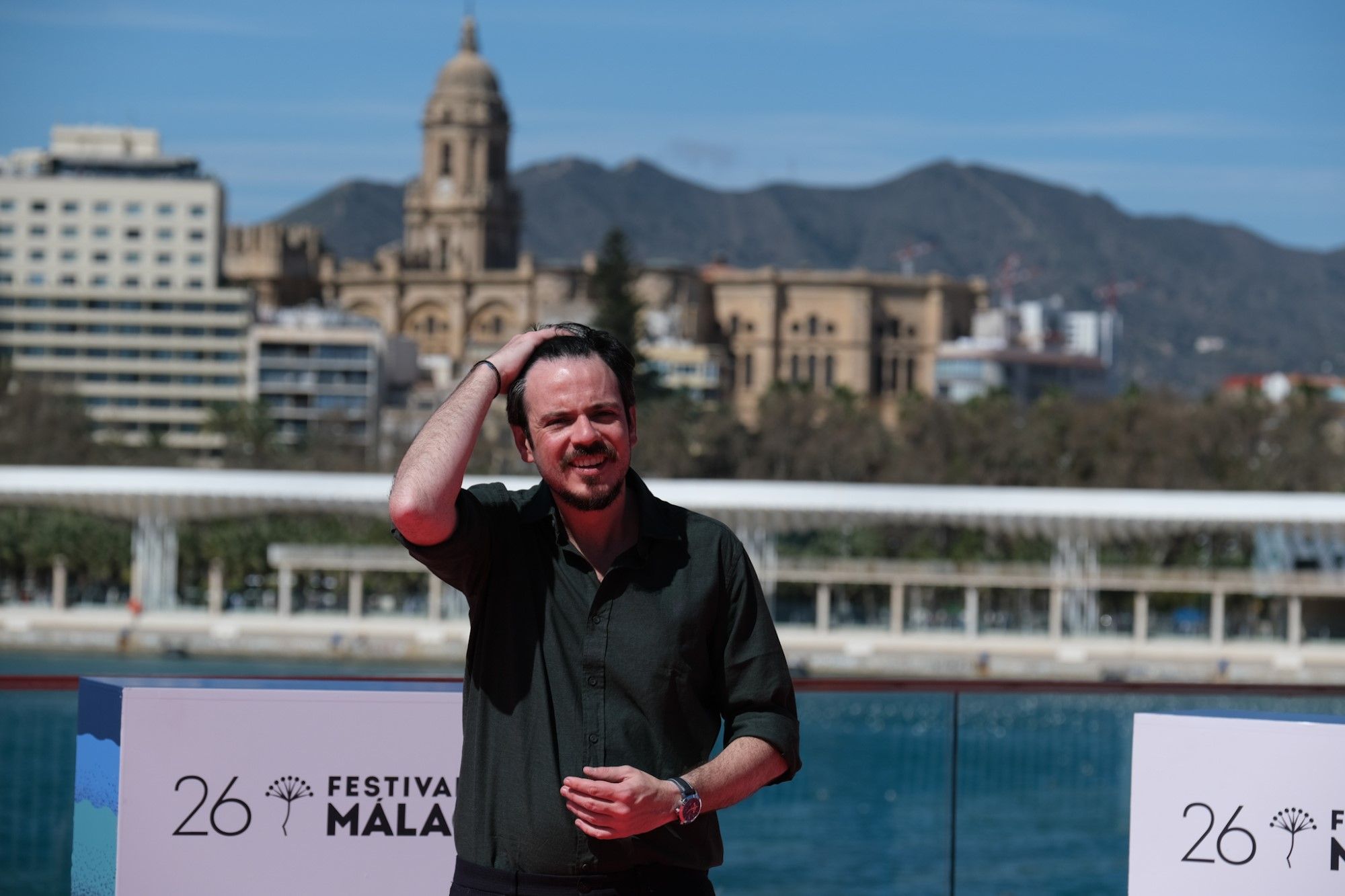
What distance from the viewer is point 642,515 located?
353 cm

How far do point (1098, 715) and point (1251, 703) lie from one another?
23015 mm

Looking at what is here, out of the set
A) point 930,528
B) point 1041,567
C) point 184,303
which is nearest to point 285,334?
point 184,303

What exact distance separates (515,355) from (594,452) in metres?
0.22

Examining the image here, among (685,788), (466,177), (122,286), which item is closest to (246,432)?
(122,286)

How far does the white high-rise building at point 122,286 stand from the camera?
91.7 metres

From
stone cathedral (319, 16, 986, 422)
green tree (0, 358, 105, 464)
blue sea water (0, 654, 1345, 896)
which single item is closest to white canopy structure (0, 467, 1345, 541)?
green tree (0, 358, 105, 464)

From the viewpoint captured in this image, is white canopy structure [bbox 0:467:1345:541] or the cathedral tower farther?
the cathedral tower

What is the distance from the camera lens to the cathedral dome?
400 feet

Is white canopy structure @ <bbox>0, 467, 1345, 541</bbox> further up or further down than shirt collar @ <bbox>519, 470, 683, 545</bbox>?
further down

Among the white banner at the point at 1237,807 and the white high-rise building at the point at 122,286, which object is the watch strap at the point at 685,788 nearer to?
the white banner at the point at 1237,807

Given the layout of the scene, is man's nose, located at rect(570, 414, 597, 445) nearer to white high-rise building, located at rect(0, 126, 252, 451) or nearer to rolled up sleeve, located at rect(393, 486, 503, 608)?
rolled up sleeve, located at rect(393, 486, 503, 608)

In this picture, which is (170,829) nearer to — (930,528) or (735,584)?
(735,584)

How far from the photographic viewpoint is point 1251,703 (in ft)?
22.0

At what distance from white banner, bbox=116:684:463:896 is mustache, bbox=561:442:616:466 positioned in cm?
116
